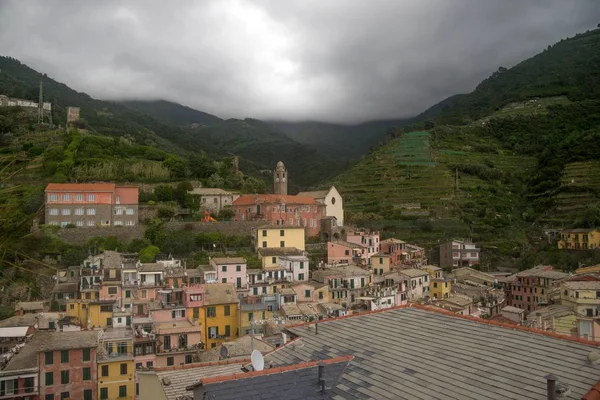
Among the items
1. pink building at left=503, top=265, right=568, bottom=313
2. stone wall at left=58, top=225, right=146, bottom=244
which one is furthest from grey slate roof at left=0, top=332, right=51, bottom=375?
pink building at left=503, top=265, right=568, bottom=313

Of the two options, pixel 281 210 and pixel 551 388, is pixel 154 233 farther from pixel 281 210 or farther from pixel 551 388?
pixel 551 388

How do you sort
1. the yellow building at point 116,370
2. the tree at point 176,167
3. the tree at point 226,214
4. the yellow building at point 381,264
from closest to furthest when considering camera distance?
the yellow building at point 116,370, the yellow building at point 381,264, the tree at point 226,214, the tree at point 176,167

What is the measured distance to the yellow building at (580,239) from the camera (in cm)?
4825

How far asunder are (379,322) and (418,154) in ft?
236

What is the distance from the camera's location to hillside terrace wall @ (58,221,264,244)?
41250 millimetres

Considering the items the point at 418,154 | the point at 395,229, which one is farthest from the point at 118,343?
the point at 418,154

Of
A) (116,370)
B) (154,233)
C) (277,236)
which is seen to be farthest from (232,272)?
(116,370)

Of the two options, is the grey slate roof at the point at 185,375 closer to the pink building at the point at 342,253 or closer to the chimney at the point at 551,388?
the chimney at the point at 551,388

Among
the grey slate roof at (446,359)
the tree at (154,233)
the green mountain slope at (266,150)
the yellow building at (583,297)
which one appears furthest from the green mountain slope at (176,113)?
the grey slate roof at (446,359)

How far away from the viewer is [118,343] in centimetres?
2602

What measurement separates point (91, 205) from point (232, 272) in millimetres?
16126

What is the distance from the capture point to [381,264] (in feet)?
150

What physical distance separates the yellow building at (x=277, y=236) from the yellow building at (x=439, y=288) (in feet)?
39.6

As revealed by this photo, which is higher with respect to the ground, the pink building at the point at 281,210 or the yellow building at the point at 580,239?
the pink building at the point at 281,210
